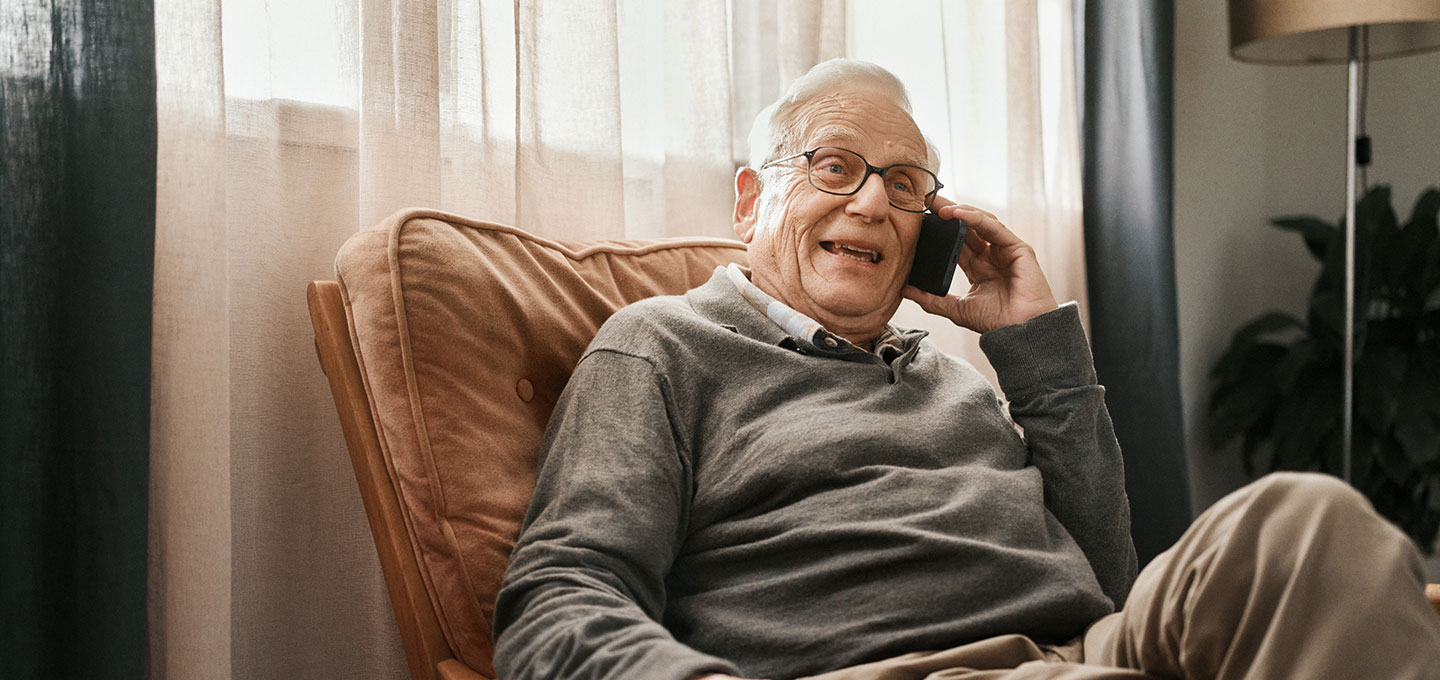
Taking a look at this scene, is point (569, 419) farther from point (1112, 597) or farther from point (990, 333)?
A: point (1112, 597)

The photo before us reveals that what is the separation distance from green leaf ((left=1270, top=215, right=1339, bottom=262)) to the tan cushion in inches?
109

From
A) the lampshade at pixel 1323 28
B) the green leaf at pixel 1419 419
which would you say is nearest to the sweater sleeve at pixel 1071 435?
the lampshade at pixel 1323 28

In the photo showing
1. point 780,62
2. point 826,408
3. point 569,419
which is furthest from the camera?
point 780,62

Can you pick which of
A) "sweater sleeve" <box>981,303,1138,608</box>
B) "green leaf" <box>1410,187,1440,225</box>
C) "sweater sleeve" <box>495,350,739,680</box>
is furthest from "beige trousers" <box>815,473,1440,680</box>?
"green leaf" <box>1410,187,1440,225</box>

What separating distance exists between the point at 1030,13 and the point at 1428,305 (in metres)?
1.51

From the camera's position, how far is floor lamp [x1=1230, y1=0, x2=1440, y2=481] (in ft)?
8.30

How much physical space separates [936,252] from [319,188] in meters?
0.83

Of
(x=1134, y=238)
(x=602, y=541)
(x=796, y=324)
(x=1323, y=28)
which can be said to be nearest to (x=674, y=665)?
(x=602, y=541)

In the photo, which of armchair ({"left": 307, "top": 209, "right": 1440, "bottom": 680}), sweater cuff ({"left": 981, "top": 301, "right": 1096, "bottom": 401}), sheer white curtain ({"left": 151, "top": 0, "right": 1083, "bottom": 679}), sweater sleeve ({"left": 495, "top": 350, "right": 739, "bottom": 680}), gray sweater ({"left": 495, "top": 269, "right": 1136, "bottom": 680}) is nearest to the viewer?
sweater sleeve ({"left": 495, "top": 350, "right": 739, "bottom": 680})

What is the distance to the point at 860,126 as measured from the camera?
4.53 feet

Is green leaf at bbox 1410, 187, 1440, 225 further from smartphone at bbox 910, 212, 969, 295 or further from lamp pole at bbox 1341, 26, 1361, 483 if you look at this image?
smartphone at bbox 910, 212, 969, 295

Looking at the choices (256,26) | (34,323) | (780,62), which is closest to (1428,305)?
(780,62)

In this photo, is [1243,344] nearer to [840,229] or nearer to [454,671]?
[840,229]

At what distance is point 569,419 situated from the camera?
1.08 meters
